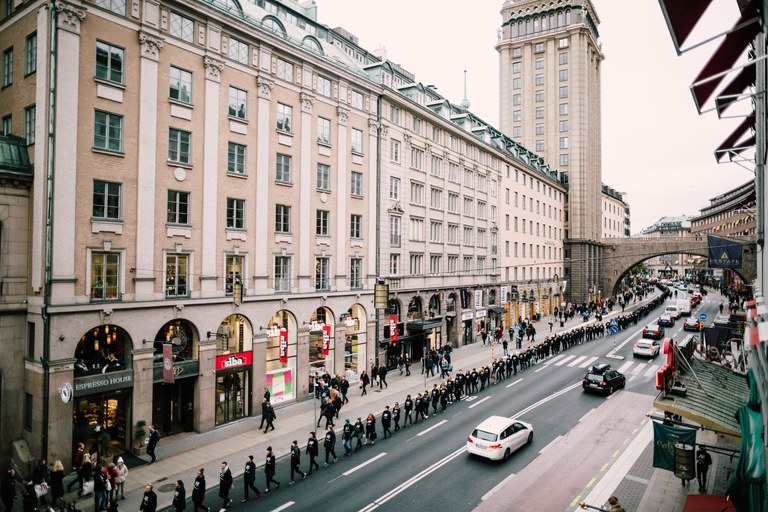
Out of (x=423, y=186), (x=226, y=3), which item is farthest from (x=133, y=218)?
(x=423, y=186)

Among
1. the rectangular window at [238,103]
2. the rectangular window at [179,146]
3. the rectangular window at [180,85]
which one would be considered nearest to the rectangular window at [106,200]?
the rectangular window at [179,146]

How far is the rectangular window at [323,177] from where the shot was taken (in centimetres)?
3045

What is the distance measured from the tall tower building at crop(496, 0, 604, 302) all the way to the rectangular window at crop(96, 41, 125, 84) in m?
70.4

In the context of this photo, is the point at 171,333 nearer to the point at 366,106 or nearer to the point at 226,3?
the point at 226,3

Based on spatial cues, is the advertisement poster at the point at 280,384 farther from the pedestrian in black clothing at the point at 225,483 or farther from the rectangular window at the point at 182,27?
the rectangular window at the point at 182,27

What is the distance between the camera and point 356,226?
33469mm

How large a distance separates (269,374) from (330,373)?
508 cm

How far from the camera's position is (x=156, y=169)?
72.8ft

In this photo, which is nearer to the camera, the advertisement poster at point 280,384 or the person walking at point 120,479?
the person walking at point 120,479

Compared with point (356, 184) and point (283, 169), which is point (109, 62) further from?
point (356, 184)

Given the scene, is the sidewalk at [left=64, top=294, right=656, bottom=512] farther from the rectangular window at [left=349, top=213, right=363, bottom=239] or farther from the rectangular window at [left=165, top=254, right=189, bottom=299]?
the rectangular window at [left=349, top=213, right=363, bottom=239]

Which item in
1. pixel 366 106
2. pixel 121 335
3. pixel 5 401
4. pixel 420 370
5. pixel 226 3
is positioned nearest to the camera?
pixel 5 401

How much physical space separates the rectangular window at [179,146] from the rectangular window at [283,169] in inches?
210

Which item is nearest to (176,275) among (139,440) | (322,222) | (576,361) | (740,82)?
(139,440)
